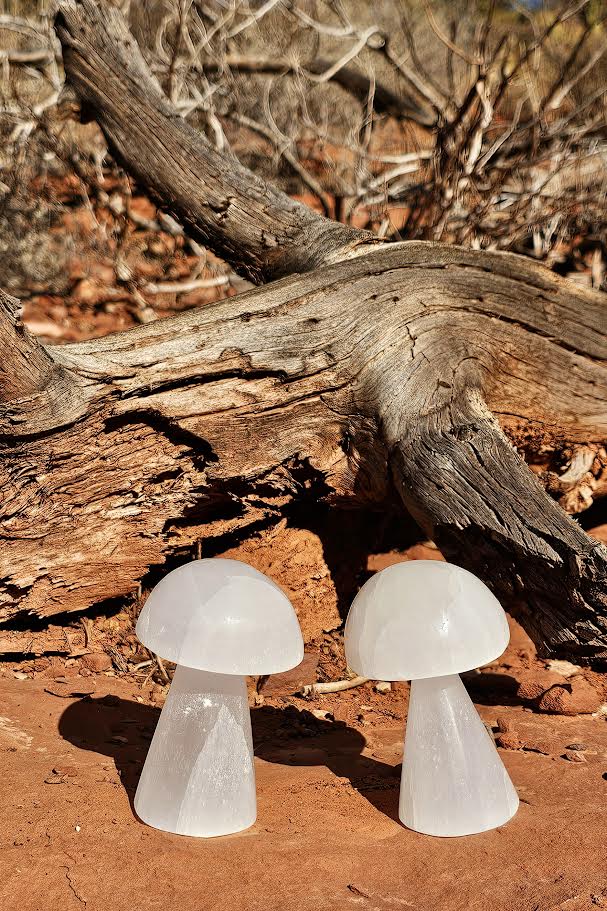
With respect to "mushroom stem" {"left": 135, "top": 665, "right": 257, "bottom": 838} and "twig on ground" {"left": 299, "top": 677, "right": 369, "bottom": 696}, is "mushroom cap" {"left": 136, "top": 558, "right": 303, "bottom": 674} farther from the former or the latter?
"twig on ground" {"left": 299, "top": 677, "right": 369, "bottom": 696}

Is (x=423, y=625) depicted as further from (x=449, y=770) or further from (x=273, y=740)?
(x=273, y=740)

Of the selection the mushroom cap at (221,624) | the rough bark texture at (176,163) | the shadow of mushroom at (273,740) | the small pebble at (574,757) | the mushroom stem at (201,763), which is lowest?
the shadow of mushroom at (273,740)

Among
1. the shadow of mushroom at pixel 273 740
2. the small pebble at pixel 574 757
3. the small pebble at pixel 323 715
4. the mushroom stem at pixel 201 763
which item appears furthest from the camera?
the small pebble at pixel 323 715

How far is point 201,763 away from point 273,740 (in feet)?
2.39

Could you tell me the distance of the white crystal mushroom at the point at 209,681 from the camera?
7.52 feet

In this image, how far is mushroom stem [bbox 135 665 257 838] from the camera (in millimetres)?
2418

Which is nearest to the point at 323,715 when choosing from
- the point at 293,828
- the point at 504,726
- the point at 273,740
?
the point at 273,740

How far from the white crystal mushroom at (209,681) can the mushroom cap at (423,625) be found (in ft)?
0.68

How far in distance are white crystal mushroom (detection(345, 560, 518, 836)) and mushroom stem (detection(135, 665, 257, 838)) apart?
43 cm

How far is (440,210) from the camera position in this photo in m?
5.91

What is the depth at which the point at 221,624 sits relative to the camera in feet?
7.54

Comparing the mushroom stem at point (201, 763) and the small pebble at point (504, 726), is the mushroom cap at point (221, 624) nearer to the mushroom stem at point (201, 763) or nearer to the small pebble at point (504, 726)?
the mushroom stem at point (201, 763)

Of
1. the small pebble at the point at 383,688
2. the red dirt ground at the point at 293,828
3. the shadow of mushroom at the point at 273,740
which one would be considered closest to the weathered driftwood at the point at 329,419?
the red dirt ground at the point at 293,828

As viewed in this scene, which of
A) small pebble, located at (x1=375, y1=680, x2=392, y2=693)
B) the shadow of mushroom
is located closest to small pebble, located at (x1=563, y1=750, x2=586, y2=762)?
the shadow of mushroom
